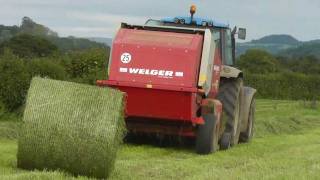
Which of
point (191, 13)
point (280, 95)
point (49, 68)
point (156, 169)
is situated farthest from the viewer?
point (280, 95)

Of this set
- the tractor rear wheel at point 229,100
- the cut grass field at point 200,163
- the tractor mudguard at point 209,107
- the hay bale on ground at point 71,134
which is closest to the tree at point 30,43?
the tractor rear wheel at point 229,100

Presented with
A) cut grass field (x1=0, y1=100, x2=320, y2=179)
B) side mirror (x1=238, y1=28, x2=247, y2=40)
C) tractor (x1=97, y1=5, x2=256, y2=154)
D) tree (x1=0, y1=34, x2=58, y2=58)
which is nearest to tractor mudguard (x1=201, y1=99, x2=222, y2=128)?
tractor (x1=97, y1=5, x2=256, y2=154)

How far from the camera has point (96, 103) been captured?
27.6 feet

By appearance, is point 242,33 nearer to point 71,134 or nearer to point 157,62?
point 157,62

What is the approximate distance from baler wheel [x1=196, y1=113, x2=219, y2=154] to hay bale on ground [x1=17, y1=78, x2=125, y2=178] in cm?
410

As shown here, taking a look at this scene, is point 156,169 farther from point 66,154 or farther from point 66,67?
point 66,67

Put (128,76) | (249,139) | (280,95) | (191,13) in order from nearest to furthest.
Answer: (128,76)
(191,13)
(249,139)
(280,95)

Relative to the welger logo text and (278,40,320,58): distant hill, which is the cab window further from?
(278,40,320,58): distant hill

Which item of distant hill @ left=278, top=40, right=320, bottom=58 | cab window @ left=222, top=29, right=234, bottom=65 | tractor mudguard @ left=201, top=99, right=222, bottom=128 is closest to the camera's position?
tractor mudguard @ left=201, top=99, right=222, bottom=128

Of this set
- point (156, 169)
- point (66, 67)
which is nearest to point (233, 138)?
point (156, 169)

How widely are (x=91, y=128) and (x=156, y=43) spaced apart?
410 centimetres

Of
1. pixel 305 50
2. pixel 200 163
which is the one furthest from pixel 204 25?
pixel 305 50

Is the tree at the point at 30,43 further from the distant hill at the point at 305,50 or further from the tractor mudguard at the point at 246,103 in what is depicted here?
the distant hill at the point at 305,50

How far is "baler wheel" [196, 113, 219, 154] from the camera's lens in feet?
40.5
